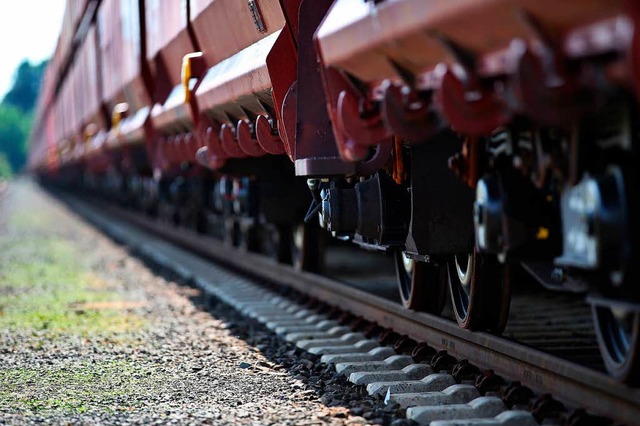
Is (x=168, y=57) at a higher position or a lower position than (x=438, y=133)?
higher

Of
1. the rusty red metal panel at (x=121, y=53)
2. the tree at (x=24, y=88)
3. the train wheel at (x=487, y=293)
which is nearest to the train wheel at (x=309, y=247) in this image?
the rusty red metal panel at (x=121, y=53)

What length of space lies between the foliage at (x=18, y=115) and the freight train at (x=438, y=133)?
13639cm

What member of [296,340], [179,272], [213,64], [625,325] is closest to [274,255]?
[179,272]

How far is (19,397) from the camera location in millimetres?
5145

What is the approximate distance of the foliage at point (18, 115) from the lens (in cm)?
16300

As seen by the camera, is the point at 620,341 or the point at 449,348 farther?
the point at 449,348

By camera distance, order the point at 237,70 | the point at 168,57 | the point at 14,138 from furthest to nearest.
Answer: the point at 14,138, the point at 168,57, the point at 237,70

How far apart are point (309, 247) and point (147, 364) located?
361cm

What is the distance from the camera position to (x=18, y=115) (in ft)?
568

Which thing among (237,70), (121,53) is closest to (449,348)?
(237,70)

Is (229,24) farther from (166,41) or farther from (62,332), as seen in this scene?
(166,41)

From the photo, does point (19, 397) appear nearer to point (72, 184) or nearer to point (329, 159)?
point (329, 159)

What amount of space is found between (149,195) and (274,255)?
8.57m

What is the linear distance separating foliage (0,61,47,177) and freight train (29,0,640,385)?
447 ft
